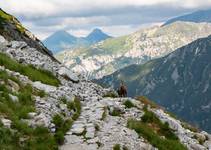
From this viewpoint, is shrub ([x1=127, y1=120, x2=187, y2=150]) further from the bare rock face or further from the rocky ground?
the bare rock face

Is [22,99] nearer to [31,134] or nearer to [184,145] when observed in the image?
[31,134]

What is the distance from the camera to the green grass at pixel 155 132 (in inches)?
1071

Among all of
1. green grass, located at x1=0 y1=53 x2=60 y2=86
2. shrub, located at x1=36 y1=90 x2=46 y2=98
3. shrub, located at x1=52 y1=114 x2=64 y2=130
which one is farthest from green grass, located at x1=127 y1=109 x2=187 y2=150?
green grass, located at x1=0 y1=53 x2=60 y2=86

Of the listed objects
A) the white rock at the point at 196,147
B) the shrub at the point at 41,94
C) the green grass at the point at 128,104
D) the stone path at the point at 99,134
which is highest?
the shrub at the point at 41,94

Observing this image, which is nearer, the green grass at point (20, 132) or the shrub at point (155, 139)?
the green grass at point (20, 132)

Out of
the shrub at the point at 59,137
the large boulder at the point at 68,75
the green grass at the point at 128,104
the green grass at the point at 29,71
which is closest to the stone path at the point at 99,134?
the shrub at the point at 59,137

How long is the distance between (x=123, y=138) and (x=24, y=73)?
40.8 ft

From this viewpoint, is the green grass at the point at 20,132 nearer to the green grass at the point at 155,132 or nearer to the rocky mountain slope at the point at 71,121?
Result: the rocky mountain slope at the point at 71,121

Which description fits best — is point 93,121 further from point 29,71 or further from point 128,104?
point 29,71

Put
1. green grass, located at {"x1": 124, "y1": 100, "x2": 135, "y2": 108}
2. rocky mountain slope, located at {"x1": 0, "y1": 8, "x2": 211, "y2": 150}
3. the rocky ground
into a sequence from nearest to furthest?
1. rocky mountain slope, located at {"x1": 0, "y1": 8, "x2": 211, "y2": 150}
2. the rocky ground
3. green grass, located at {"x1": 124, "y1": 100, "x2": 135, "y2": 108}

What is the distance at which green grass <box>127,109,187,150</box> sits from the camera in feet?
89.2

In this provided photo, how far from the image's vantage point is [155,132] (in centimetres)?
2927

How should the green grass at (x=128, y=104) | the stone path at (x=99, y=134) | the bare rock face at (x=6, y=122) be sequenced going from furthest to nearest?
the green grass at (x=128, y=104), the stone path at (x=99, y=134), the bare rock face at (x=6, y=122)

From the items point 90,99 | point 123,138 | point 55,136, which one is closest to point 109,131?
point 123,138
